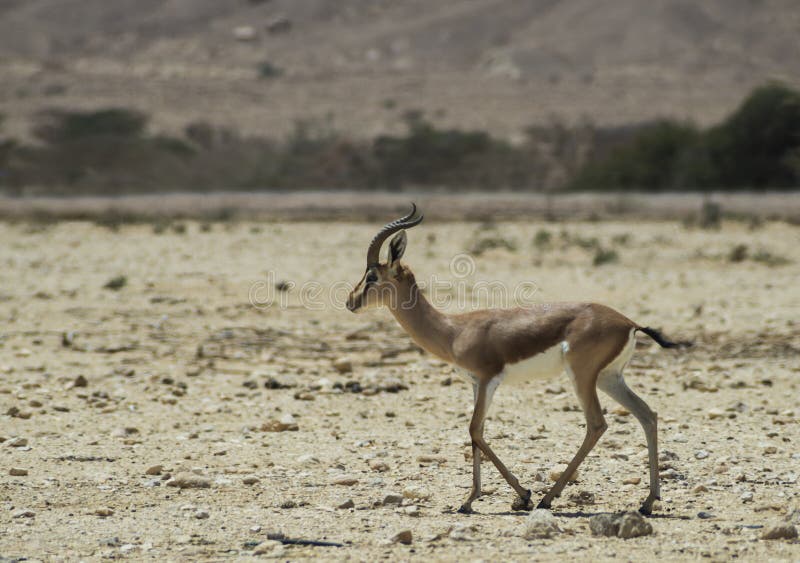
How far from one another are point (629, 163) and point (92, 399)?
128ft

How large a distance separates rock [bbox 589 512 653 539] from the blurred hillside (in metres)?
59.9

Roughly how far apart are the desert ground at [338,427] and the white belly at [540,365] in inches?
31.8

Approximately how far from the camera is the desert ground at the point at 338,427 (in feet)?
19.8

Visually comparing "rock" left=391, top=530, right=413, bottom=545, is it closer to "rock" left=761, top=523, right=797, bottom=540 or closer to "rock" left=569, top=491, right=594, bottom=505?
"rock" left=569, top=491, right=594, bottom=505

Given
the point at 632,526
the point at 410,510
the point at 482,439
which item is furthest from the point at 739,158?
the point at 632,526

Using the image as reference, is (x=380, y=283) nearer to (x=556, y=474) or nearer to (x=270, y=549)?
(x=556, y=474)

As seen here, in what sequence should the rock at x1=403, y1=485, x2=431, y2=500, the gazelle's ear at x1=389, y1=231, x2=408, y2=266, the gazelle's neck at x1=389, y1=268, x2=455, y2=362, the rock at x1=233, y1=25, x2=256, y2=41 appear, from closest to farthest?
the rock at x1=403, y1=485, x2=431, y2=500, the gazelle's neck at x1=389, y1=268, x2=455, y2=362, the gazelle's ear at x1=389, y1=231, x2=408, y2=266, the rock at x1=233, y1=25, x2=256, y2=41

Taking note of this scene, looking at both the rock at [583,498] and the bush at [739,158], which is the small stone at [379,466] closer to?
the rock at [583,498]

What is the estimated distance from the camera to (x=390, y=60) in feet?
294

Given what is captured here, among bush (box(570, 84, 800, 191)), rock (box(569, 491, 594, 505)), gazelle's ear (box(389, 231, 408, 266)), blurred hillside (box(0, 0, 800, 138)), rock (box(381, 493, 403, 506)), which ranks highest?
blurred hillside (box(0, 0, 800, 138))

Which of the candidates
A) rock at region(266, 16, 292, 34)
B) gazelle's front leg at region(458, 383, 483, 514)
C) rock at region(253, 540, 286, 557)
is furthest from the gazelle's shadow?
rock at region(266, 16, 292, 34)

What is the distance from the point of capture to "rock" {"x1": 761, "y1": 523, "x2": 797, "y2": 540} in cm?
575

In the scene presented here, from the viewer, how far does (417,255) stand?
22.6 metres

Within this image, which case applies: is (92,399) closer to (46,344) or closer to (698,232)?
(46,344)
